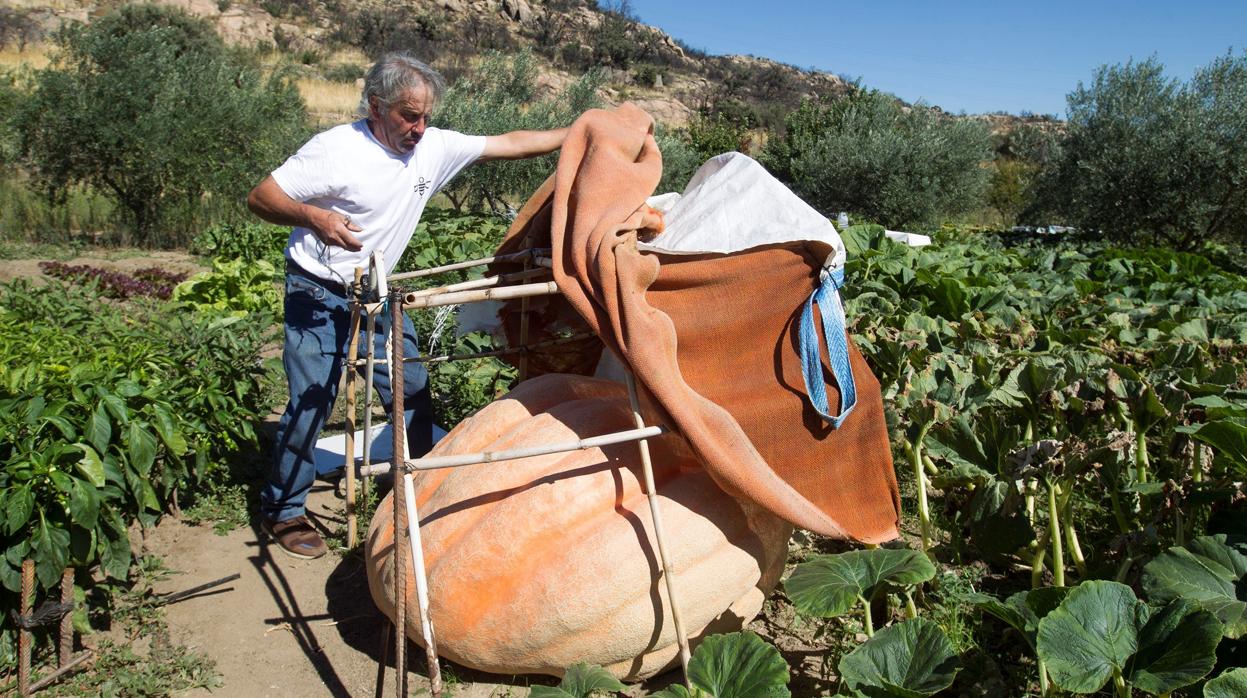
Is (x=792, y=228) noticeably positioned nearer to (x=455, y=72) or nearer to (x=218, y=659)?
(x=218, y=659)

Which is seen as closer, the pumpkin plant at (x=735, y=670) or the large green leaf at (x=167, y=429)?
the pumpkin plant at (x=735, y=670)

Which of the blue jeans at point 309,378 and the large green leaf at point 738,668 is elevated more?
the blue jeans at point 309,378

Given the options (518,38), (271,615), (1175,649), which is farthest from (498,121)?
(518,38)

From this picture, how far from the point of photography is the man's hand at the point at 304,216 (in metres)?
3.12

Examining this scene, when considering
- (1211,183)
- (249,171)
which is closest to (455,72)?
(249,171)

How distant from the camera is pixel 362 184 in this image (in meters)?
3.51

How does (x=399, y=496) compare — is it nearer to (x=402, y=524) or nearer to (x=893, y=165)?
→ (x=402, y=524)

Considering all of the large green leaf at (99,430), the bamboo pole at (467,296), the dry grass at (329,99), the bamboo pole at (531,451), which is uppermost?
the dry grass at (329,99)

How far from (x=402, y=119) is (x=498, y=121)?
581 inches

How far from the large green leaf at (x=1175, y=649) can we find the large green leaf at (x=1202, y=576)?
0.15 meters

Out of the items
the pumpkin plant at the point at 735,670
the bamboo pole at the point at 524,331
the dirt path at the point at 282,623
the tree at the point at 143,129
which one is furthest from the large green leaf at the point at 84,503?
the tree at the point at 143,129

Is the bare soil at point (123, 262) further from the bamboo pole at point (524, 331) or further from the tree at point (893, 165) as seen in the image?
the tree at point (893, 165)

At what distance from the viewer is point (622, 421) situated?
2.92m

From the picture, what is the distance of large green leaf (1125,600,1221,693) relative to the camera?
6.42 feet
